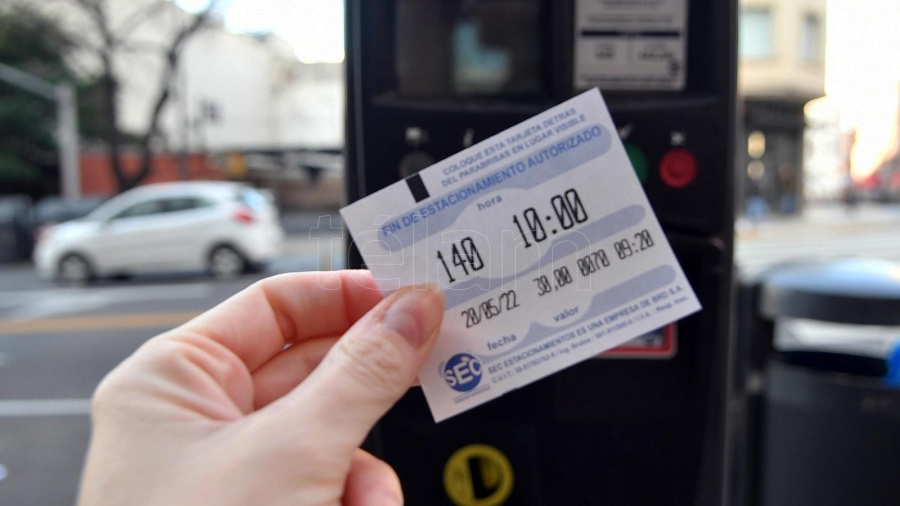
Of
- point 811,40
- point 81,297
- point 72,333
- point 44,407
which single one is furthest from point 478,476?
point 811,40

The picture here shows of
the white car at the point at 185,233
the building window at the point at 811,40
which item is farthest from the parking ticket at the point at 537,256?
the building window at the point at 811,40

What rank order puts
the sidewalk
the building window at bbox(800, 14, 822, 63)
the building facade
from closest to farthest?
1. the sidewalk
2. the building facade
3. the building window at bbox(800, 14, 822, 63)

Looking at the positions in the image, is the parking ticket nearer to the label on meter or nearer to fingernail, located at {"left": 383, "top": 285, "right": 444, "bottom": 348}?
fingernail, located at {"left": 383, "top": 285, "right": 444, "bottom": 348}

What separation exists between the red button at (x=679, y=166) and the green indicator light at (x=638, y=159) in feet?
0.09

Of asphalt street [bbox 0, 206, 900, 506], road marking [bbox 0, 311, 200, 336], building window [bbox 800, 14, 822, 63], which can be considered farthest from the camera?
building window [bbox 800, 14, 822, 63]

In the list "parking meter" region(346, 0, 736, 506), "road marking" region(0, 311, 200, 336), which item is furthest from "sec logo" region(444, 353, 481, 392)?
"road marking" region(0, 311, 200, 336)

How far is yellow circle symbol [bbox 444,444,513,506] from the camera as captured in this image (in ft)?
4.42

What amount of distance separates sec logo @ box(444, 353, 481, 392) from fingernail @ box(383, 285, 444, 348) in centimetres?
8

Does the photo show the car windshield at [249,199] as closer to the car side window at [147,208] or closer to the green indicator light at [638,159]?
the car side window at [147,208]

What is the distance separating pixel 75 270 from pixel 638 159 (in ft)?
34.9

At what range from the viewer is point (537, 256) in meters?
1.01

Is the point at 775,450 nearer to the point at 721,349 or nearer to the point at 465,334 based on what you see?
the point at 721,349

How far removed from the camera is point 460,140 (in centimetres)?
128

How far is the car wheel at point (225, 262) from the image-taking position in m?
9.73
